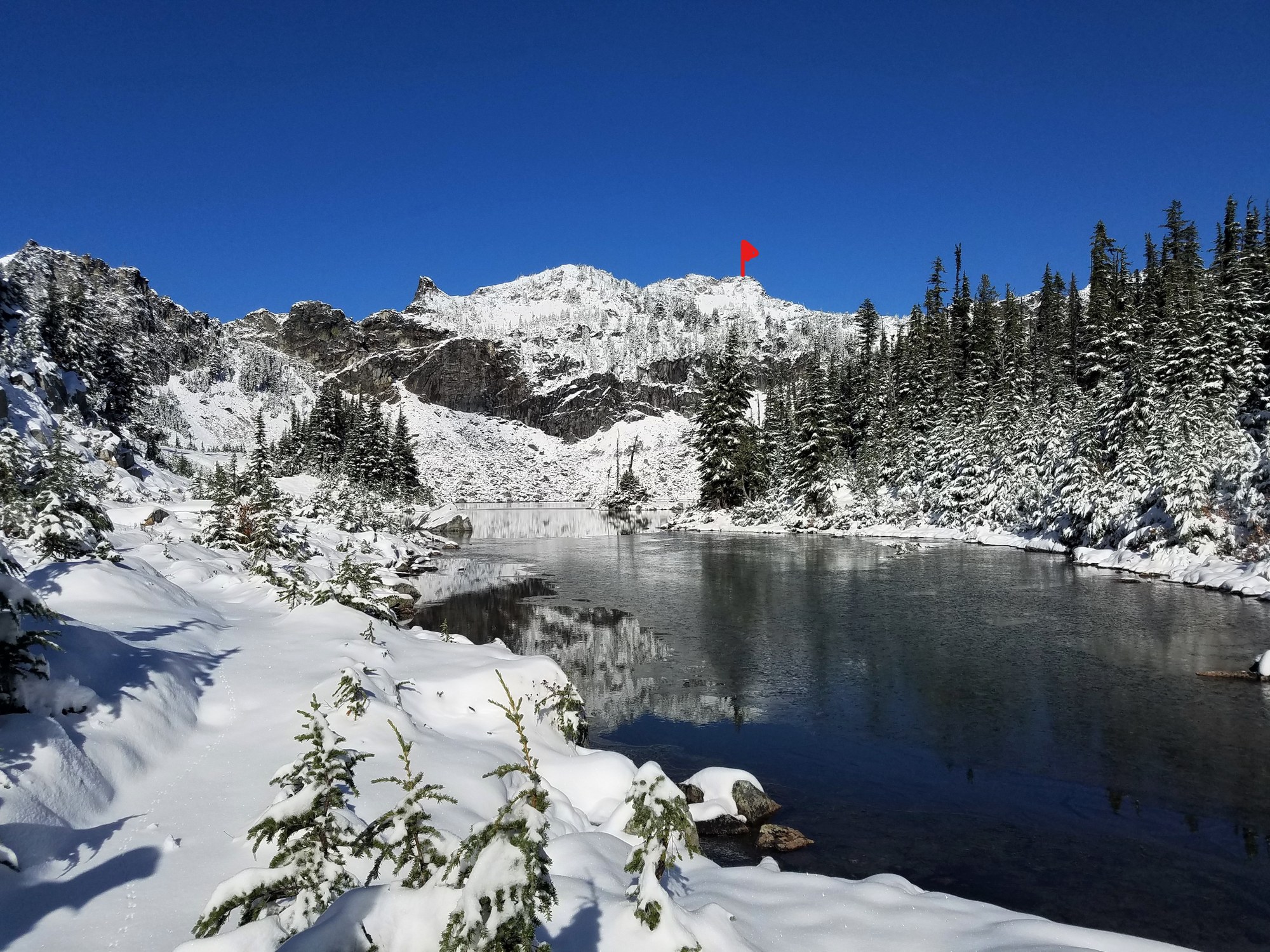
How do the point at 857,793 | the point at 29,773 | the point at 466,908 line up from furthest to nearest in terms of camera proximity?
the point at 857,793, the point at 29,773, the point at 466,908

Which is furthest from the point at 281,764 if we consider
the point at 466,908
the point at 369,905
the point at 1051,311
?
the point at 1051,311

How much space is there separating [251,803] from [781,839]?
643cm

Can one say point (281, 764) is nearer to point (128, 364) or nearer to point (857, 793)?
point (857, 793)

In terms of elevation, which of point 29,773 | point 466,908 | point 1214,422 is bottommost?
point 29,773

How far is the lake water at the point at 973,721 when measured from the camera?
8.27 meters

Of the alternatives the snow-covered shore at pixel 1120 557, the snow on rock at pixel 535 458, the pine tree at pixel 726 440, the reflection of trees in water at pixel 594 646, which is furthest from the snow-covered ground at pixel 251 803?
the snow on rock at pixel 535 458

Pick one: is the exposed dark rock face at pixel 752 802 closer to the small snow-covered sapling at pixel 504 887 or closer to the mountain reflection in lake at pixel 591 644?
A: the mountain reflection in lake at pixel 591 644

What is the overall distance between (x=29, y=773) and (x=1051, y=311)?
301 feet

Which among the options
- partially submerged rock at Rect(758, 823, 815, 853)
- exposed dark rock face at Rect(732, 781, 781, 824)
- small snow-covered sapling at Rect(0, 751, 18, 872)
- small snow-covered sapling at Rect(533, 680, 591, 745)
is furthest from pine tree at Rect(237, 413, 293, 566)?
partially submerged rock at Rect(758, 823, 815, 853)

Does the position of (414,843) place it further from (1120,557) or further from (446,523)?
(446,523)

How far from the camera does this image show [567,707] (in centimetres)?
1084

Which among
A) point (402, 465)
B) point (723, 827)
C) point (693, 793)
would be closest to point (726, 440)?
point (402, 465)

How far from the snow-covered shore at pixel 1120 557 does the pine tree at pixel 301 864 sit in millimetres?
32077

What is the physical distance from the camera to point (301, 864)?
387 centimetres
